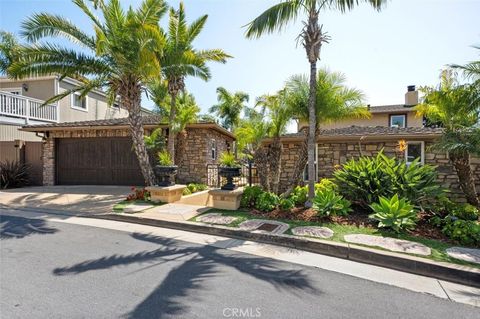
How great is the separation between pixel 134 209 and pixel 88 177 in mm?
7815

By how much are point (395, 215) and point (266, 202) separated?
3135 mm

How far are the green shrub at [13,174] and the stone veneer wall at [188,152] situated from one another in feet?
3.00

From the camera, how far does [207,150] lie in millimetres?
13000

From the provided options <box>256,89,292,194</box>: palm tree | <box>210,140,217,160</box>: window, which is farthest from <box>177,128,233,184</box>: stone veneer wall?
<box>256,89,292,194</box>: palm tree

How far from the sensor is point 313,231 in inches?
218

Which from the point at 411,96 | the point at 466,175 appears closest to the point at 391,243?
the point at 466,175

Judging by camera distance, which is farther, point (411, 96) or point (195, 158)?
point (411, 96)

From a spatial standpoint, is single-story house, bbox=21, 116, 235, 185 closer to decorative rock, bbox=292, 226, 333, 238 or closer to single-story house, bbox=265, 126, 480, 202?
single-story house, bbox=265, 126, 480, 202

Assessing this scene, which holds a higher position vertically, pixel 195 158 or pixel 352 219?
pixel 195 158

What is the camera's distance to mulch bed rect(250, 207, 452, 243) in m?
5.45

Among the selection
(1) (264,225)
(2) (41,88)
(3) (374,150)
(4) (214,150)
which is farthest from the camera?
(2) (41,88)

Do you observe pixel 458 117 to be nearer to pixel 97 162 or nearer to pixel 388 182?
pixel 388 182

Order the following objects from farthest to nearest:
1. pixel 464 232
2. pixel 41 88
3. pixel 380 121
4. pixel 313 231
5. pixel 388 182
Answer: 1. pixel 380 121
2. pixel 41 88
3. pixel 388 182
4. pixel 313 231
5. pixel 464 232

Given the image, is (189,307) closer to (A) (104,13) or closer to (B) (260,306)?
(B) (260,306)
